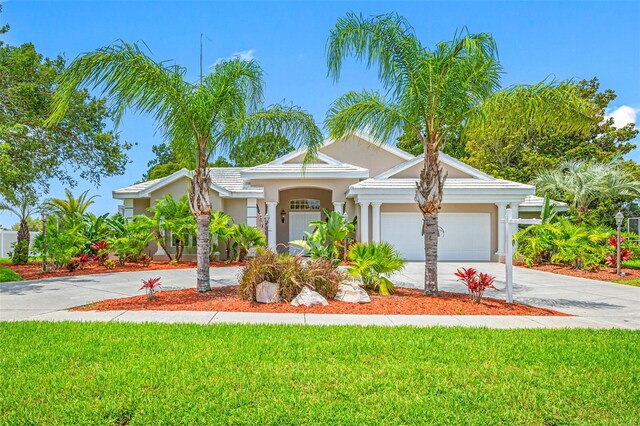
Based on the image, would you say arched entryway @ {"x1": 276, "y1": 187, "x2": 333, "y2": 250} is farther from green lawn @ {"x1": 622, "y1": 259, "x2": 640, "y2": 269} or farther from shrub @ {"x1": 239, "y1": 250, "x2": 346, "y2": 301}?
shrub @ {"x1": 239, "y1": 250, "x2": 346, "y2": 301}

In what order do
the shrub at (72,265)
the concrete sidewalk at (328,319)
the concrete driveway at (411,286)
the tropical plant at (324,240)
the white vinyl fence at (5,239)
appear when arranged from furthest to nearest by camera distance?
the white vinyl fence at (5,239) → the shrub at (72,265) → the tropical plant at (324,240) → the concrete driveway at (411,286) → the concrete sidewalk at (328,319)

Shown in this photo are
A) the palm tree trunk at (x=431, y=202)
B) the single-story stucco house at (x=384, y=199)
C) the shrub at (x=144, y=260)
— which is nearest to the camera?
the palm tree trunk at (x=431, y=202)

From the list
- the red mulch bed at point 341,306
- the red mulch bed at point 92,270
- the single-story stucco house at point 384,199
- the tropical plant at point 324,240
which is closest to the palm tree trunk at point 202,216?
the red mulch bed at point 341,306

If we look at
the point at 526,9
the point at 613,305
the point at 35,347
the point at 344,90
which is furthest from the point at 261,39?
the point at 613,305

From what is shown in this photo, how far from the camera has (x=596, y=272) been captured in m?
14.0

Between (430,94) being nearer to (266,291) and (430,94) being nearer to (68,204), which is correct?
(266,291)

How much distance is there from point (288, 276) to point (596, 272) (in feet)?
37.9

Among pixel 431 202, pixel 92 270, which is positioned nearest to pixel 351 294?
pixel 431 202

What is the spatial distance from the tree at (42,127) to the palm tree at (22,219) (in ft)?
6.27

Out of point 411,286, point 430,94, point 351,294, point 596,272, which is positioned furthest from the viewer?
point 596,272

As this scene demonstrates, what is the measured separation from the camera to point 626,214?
24.9 m

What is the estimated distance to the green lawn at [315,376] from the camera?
3432 mm

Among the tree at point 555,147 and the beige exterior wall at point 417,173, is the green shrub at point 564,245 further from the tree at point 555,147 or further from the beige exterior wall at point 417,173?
the tree at point 555,147

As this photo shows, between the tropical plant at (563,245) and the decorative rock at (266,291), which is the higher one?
the tropical plant at (563,245)
